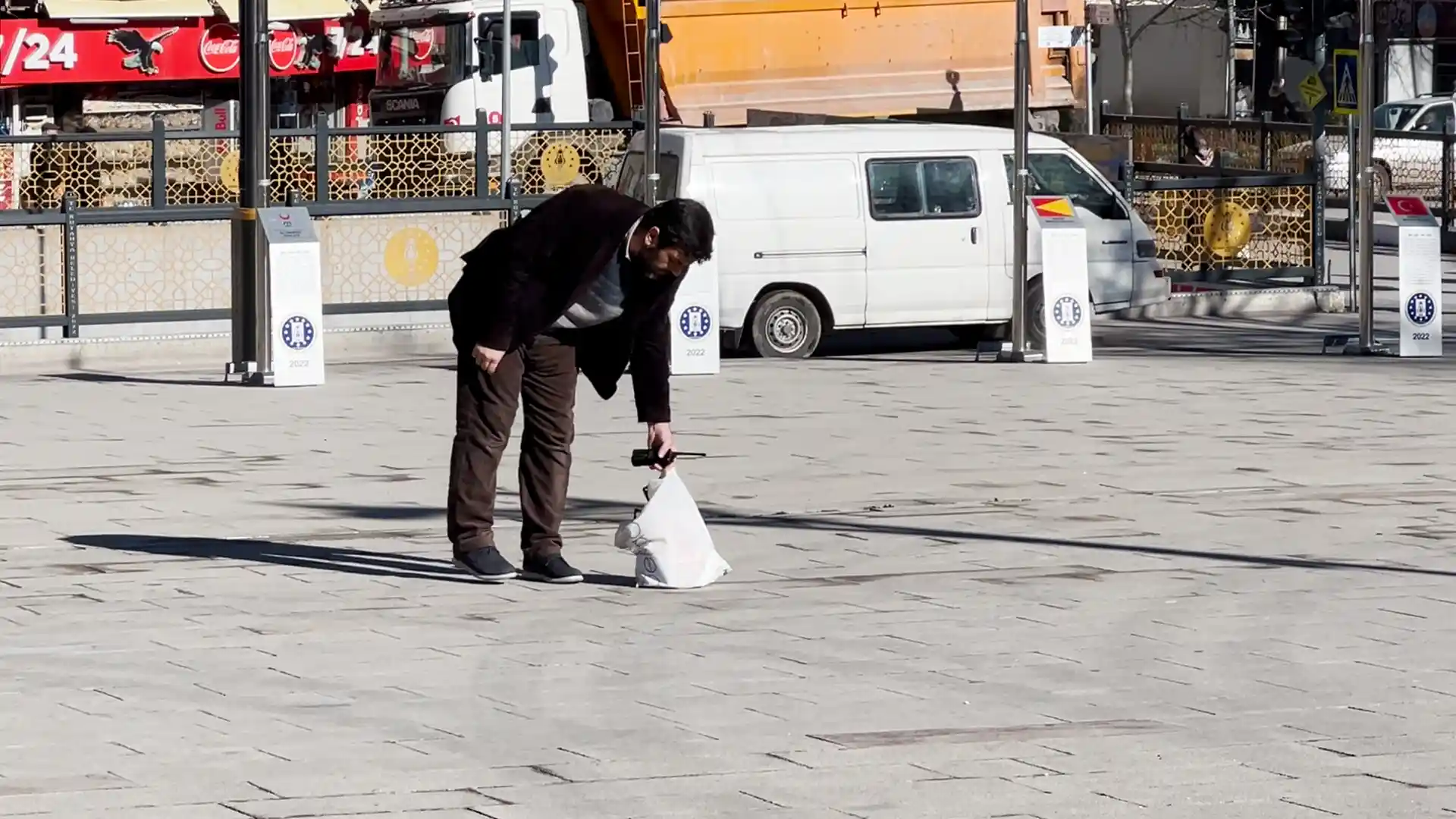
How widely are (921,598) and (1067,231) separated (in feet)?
30.0

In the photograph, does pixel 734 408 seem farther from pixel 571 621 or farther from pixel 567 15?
pixel 567 15

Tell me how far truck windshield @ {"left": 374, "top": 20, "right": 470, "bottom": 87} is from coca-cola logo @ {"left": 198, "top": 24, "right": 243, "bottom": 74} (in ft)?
7.79

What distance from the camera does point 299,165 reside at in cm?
2483

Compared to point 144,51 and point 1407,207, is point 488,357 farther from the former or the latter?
point 144,51

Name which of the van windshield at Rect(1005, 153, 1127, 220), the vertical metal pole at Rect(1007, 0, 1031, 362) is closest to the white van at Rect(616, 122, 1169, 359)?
the vertical metal pole at Rect(1007, 0, 1031, 362)

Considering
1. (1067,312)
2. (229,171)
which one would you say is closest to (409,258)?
(1067,312)

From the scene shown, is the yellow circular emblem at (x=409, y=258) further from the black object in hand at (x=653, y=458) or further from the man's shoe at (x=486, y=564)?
the black object in hand at (x=653, y=458)

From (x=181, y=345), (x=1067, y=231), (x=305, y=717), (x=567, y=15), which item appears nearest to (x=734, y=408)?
(x=1067, y=231)

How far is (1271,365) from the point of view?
17.4m

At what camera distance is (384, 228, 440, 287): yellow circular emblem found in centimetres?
2014

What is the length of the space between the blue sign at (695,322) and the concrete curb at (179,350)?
2764mm

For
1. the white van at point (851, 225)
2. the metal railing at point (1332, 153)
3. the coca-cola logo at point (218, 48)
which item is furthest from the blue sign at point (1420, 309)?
the coca-cola logo at point (218, 48)

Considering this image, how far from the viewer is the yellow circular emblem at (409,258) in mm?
20141

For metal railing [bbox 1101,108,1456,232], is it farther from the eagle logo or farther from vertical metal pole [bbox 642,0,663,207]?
vertical metal pole [bbox 642,0,663,207]
